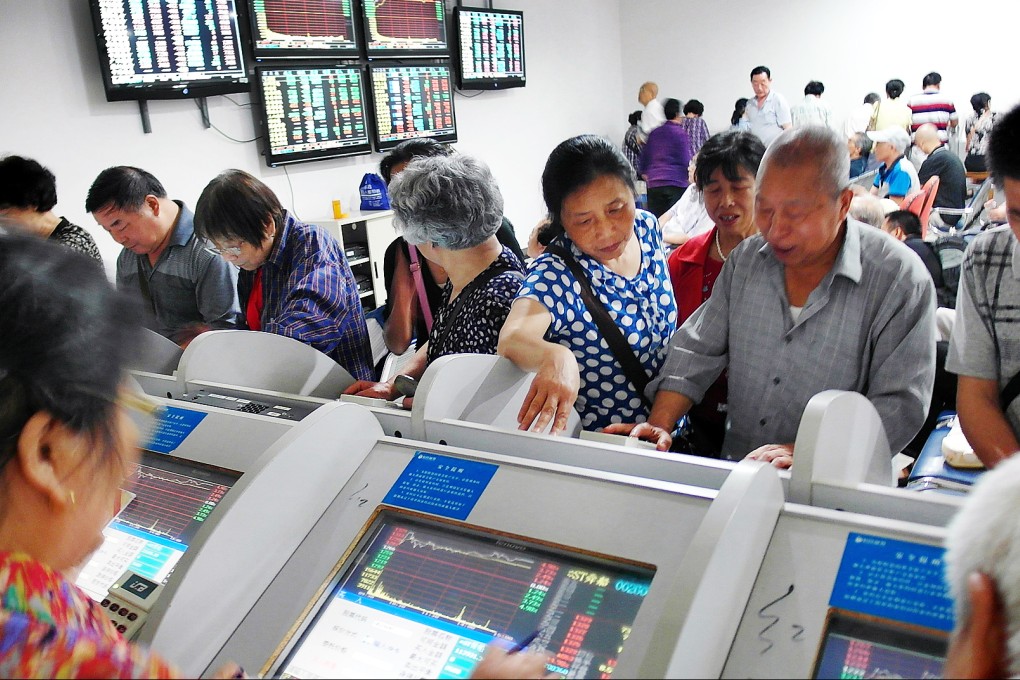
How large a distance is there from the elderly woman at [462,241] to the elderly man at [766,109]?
24.5 ft

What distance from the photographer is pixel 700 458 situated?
3.42 ft

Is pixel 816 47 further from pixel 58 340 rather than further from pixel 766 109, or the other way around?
A: pixel 58 340

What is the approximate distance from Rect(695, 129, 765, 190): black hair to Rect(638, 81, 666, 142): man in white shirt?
6.85 meters

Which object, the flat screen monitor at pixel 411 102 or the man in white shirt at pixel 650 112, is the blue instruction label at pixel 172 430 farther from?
the man in white shirt at pixel 650 112

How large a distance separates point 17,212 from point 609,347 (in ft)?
8.01

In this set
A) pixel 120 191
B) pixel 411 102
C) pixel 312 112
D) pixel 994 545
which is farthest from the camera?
pixel 411 102

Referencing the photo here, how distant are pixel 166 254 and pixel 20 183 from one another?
2.27ft

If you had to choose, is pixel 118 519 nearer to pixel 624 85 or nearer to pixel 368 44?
pixel 368 44

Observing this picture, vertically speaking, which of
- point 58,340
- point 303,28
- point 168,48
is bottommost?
point 58,340

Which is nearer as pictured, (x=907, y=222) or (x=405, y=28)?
(x=907, y=222)

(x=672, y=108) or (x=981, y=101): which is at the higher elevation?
(x=672, y=108)

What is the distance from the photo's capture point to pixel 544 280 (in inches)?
65.7

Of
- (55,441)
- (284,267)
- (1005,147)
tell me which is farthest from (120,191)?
(1005,147)

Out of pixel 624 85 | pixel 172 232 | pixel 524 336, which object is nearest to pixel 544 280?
pixel 524 336
